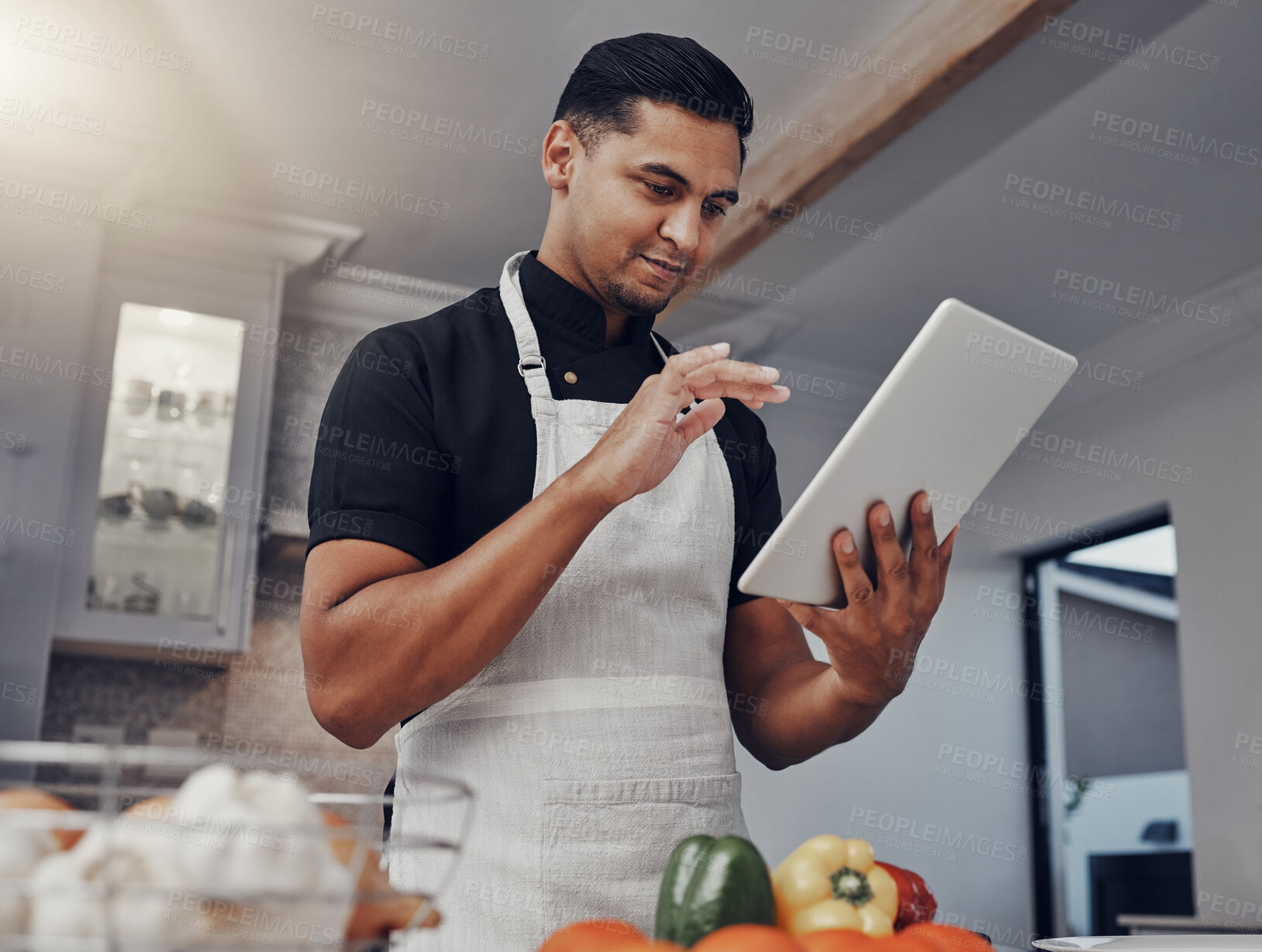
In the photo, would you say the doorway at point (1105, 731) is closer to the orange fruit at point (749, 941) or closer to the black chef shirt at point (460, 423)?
the black chef shirt at point (460, 423)

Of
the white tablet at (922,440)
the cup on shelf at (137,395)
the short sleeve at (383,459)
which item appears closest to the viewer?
the white tablet at (922,440)

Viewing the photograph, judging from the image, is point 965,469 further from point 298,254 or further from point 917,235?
point 298,254

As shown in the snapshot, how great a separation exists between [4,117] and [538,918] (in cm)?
292

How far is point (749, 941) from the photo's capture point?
44 centimetres

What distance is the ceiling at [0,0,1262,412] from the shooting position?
260 centimetres

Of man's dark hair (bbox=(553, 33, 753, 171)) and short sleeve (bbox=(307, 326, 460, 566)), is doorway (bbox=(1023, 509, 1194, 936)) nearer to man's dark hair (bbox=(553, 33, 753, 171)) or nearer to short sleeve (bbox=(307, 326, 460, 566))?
man's dark hair (bbox=(553, 33, 753, 171))

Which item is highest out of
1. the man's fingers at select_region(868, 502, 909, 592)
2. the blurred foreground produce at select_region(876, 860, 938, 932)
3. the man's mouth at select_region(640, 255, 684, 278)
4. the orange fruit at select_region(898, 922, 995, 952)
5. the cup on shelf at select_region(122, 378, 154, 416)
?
the cup on shelf at select_region(122, 378, 154, 416)

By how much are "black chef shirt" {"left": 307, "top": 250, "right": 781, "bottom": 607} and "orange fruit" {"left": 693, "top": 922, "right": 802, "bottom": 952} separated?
0.53 m

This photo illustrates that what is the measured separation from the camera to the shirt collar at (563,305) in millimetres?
1206

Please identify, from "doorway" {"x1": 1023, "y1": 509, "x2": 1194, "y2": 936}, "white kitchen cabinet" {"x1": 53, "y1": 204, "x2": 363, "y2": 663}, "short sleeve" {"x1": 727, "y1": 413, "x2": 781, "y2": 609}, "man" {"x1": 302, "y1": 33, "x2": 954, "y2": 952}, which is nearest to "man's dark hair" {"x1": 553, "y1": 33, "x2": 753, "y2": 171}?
"man" {"x1": 302, "y1": 33, "x2": 954, "y2": 952}

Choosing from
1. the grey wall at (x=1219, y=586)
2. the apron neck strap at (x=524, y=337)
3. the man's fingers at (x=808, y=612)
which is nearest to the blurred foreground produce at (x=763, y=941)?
the man's fingers at (x=808, y=612)

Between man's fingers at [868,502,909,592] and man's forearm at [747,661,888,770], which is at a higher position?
man's fingers at [868,502,909,592]

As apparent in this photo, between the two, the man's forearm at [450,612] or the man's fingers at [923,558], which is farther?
the man's fingers at [923,558]

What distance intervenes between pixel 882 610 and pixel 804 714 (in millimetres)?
142
